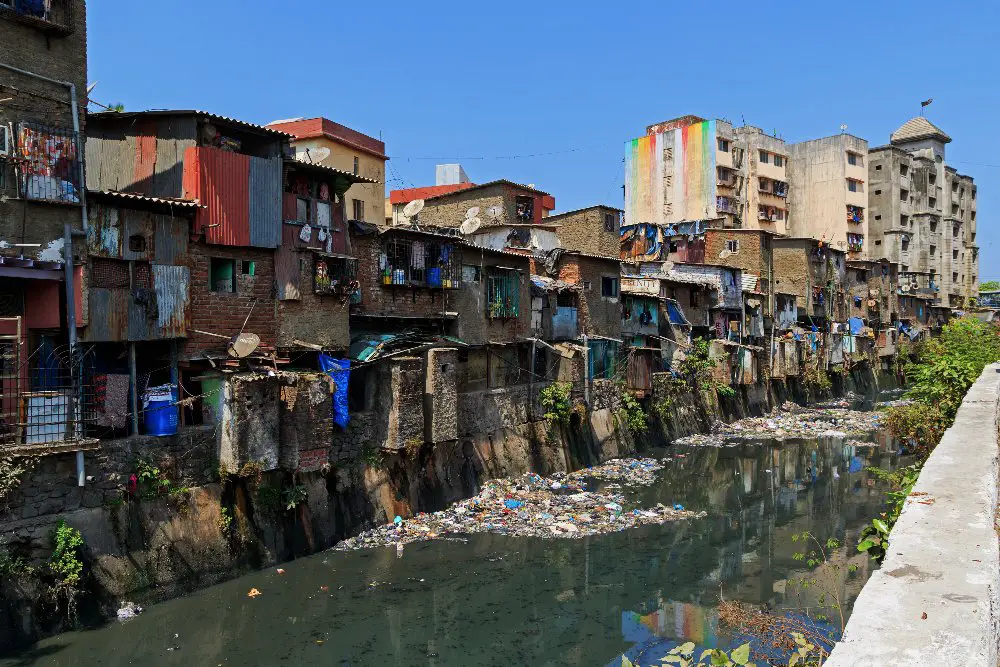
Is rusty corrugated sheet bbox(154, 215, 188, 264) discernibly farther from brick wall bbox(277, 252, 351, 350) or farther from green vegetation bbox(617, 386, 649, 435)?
green vegetation bbox(617, 386, 649, 435)

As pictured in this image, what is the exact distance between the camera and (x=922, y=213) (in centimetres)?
5838

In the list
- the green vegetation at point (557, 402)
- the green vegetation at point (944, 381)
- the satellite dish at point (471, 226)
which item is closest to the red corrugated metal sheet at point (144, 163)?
the satellite dish at point (471, 226)

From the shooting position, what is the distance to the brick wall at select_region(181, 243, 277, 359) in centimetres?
1402

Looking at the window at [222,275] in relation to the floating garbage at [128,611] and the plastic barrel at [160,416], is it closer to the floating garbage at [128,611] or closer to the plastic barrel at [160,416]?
the plastic barrel at [160,416]

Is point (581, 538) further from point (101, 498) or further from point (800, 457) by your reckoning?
point (800, 457)

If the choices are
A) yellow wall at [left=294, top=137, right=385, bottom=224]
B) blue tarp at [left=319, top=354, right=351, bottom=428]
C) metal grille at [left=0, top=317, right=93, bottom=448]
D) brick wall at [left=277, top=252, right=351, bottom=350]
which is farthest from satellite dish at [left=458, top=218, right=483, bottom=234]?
metal grille at [left=0, top=317, right=93, bottom=448]

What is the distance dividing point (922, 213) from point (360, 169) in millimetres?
47969

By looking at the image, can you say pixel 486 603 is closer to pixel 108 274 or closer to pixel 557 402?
pixel 108 274

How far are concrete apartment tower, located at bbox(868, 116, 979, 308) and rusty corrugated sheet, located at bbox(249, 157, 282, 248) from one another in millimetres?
50330

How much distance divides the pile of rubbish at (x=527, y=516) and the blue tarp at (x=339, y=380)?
2329 millimetres

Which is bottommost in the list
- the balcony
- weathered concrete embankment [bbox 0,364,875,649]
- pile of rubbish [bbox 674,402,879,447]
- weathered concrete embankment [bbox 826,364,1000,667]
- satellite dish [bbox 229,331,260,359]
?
pile of rubbish [bbox 674,402,879,447]

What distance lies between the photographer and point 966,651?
305cm

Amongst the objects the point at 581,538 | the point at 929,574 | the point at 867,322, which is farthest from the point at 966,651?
Result: the point at 867,322

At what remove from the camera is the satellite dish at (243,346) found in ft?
45.9
